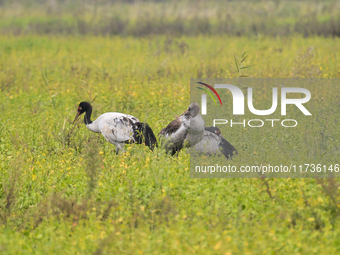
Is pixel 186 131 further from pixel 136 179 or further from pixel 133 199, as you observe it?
pixel 133 199

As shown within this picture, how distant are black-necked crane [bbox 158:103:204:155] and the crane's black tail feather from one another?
0.28m

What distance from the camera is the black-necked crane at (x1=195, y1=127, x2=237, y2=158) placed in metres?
7.50

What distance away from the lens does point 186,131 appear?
725cm

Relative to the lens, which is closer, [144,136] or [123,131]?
[144,136]

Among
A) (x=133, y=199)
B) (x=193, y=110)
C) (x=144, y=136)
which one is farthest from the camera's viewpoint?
(x=144, y=136)

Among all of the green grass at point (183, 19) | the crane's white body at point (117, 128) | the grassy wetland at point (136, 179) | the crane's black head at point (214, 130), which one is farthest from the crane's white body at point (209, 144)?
the green grass at point (183, 19)

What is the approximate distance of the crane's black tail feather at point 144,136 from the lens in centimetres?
770

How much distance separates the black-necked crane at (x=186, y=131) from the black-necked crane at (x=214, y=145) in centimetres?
24

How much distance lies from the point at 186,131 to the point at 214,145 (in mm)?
651

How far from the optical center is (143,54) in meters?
16.8

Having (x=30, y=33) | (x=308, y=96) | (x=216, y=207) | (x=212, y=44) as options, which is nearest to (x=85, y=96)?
(x=308, y=96)

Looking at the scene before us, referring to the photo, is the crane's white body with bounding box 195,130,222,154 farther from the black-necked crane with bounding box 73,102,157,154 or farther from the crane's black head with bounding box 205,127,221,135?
the black-necked crane with bounding box 73,102,157,154

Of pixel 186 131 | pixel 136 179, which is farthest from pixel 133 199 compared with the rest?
pixel 186 131

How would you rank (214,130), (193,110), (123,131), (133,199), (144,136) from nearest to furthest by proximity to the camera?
(133,199)
(193,110)
(144,136)
(123,131)
(214,130)
